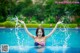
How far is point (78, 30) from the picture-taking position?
730 centimetres

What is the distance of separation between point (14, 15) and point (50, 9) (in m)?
0.91

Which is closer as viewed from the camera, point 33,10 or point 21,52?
point 21,52

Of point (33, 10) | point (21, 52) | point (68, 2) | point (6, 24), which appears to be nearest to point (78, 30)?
point (68, 2)

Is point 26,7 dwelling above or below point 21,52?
above

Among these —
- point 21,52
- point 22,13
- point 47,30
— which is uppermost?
point 22,13

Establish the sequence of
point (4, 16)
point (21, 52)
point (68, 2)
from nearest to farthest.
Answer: point (21, 52), point (4, 16), point (68, 2)

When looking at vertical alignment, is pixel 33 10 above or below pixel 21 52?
above

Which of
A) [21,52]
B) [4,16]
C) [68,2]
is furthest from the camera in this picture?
[68,2]

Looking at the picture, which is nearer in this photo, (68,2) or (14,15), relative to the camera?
(14,15)

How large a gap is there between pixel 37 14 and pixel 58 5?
628 millimetres

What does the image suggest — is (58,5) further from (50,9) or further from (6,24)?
(6,24)

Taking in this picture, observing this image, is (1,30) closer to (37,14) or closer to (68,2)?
(37,14)

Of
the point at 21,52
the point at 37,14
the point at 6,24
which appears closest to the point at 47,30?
the point at 37,14

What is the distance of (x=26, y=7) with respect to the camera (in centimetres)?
696
